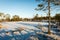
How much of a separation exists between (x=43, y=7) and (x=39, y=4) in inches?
26.7

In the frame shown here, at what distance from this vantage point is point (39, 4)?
16.0 m

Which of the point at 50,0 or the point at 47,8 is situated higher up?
the point at 50,0

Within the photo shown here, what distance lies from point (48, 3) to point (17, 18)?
46036 mm

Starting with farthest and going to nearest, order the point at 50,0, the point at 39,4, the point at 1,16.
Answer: the point at 1,16, the point at 39,4, the point at 50,0

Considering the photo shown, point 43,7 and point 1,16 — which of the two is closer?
point 43,7

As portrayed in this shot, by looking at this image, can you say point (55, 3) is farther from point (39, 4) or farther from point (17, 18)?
point (17, 18)

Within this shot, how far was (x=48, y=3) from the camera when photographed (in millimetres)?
14789

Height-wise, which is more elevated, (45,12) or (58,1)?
(58,1)

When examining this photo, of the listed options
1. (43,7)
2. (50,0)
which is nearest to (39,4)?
(43,7)

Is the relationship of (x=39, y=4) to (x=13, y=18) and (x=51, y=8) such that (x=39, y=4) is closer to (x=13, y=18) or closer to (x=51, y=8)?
(x=51, y=8)

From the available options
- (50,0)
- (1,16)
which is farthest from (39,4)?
(1,16)

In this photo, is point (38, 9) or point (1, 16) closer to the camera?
point (38, 9)

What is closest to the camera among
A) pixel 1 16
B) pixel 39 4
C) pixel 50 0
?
pixel 50 0

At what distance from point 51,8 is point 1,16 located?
4461 cm
